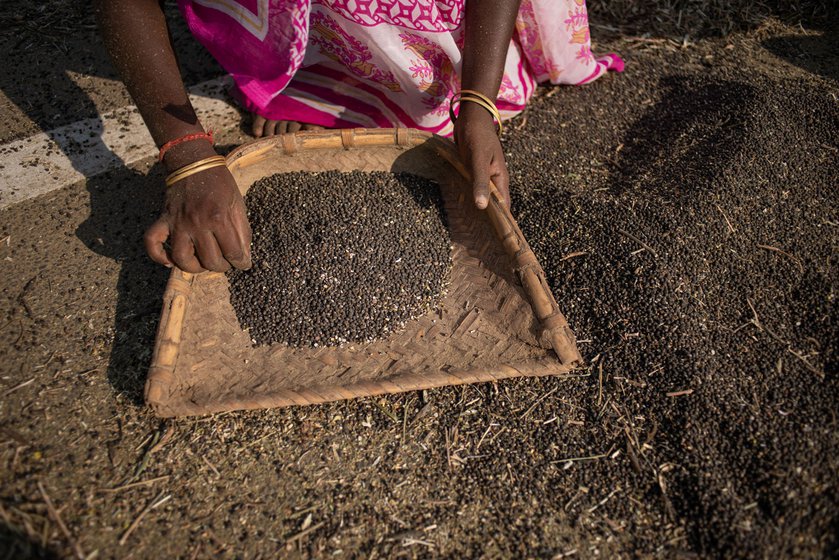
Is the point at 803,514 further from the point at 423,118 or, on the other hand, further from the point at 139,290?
the point at 139,290

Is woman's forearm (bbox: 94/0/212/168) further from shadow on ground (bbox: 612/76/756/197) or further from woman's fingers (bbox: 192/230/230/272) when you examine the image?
shadow on ground (bbox: 612/76/756/197)

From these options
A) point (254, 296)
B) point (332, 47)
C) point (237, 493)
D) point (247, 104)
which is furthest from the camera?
point (247, 104)

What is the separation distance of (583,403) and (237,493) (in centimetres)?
106

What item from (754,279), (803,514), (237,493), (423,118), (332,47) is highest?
(332,47)

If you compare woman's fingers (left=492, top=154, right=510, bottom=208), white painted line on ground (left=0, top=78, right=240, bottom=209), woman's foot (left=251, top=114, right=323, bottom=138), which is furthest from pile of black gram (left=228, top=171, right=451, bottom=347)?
white painted line on ground (left=0, top=78, right=240, bottom=209)

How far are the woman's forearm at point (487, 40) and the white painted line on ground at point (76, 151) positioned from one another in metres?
1.21

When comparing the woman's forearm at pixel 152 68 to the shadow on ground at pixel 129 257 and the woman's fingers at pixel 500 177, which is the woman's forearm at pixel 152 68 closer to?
the shadow on ground at pixel 129 257

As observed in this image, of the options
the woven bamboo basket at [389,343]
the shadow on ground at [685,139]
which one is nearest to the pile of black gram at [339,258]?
the woven bamboo basket at [389,343]

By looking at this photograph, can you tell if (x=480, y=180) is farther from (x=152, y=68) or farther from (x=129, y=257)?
(x=129, y=257)

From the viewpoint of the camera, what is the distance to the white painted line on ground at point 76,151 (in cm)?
244

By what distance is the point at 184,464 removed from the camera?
5.61 feet

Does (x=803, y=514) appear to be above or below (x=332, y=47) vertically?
below

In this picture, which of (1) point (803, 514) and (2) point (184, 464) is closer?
(1) point (803, 514)

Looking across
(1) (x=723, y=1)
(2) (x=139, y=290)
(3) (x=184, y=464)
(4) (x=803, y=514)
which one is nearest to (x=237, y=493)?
(3) (x=184, y=464)
